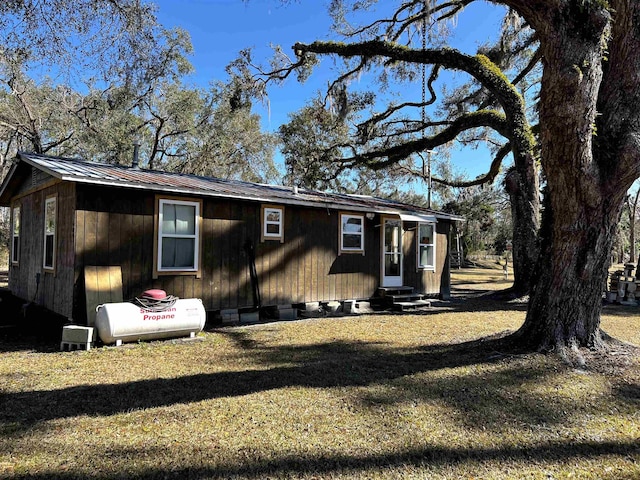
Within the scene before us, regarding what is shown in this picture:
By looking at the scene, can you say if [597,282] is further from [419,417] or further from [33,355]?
[33,355]

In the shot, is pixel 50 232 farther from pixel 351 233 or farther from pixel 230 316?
pixel 351 233

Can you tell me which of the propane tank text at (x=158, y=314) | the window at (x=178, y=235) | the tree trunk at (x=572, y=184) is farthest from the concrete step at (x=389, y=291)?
the propane tank text at (x=158, y=314)

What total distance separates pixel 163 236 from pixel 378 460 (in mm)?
5954

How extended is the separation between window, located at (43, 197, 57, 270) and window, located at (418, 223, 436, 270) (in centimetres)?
912

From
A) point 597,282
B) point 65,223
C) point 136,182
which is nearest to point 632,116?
point 597,282

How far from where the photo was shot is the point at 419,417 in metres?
3.74

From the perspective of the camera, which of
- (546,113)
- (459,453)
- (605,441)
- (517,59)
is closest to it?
(459,453)

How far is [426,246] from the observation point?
12500 millimetres

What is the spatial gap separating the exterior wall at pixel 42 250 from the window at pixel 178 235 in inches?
56.5

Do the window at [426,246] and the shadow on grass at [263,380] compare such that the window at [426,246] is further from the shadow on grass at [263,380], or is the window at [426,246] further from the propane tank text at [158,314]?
the propane tank text at [158,314]

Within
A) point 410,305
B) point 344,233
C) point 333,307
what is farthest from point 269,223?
point 410,305

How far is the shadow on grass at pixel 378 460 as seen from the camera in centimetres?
274

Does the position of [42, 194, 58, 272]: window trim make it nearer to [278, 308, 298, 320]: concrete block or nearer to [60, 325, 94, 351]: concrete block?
[60, 325, 94, 351]: concrete block

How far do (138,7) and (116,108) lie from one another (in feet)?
51.8
